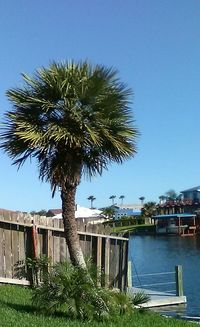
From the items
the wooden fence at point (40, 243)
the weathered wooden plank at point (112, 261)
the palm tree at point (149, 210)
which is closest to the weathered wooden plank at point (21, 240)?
the wooden fence at point (40, 243)

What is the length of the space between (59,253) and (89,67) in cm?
587

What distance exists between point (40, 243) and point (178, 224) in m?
103

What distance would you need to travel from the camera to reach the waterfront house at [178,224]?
11162 cm

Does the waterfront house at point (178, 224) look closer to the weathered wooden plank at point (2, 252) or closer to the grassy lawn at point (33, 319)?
the weathered wooden plank at point (2, 252)

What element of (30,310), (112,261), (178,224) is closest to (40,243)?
(112,261)

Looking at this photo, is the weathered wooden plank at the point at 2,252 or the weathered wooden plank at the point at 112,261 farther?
the weathered wooden plank at the point at 112,261

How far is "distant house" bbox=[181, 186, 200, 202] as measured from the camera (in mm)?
135575

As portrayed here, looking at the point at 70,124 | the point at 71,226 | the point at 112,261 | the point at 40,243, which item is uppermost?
the point at 70,124

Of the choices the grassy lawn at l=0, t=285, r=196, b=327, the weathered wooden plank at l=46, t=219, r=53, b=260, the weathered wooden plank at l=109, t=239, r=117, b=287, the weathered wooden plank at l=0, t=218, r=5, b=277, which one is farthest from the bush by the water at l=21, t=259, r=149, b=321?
the weathered wooden plank at l=109, t=239, r=117, b=287

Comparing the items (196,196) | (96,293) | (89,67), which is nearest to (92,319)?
(96,293)

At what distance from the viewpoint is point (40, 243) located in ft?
47.2

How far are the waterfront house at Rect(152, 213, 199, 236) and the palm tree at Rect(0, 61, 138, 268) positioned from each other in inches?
3949

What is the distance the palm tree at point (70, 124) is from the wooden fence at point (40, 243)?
3.39 m

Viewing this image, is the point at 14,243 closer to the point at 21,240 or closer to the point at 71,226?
the point at 21,240
